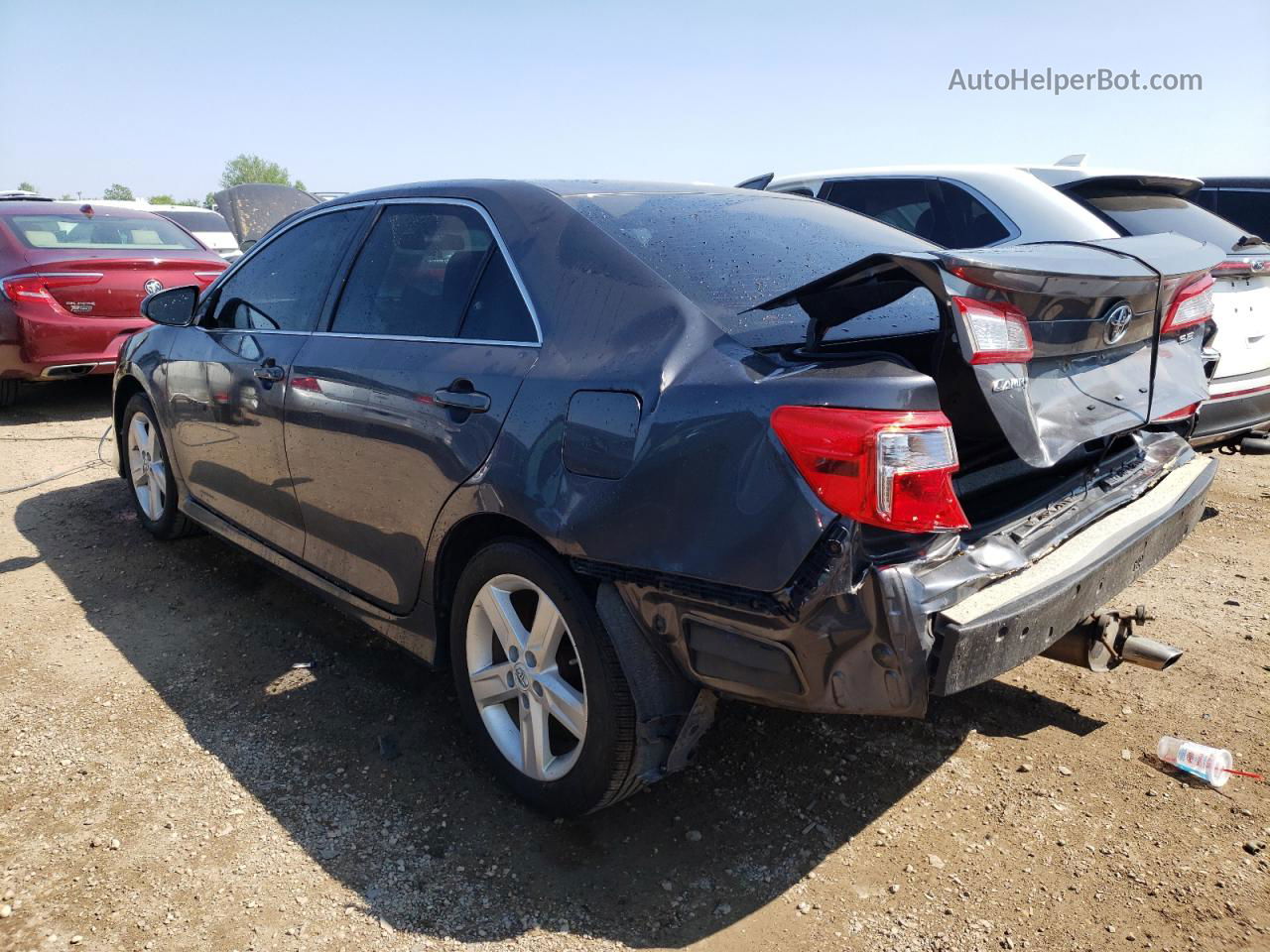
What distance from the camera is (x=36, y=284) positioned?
24.6 ft

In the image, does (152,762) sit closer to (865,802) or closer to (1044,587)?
(865,802)

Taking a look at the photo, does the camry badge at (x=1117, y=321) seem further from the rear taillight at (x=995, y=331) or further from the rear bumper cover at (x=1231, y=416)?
the rear bumper cover at (x=1231, y=416)

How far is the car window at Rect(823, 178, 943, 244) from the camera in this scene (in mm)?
5996

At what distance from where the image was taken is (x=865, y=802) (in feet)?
8.91

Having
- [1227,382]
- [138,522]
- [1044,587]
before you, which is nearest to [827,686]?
[1044,587]

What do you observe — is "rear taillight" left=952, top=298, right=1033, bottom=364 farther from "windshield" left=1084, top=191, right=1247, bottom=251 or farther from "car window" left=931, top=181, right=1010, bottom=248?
"windshield" left=1084, top=191, right=1247, bottom=251

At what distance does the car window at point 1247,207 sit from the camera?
24.8 ft

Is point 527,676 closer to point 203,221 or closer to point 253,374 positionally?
point 253,374

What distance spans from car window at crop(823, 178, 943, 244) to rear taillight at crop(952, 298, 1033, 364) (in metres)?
3.83

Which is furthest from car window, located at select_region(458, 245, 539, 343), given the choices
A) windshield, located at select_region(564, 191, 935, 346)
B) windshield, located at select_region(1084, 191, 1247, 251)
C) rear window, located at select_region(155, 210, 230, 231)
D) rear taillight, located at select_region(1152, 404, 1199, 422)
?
rear window, located at select_region(155, 210, 230, 231)

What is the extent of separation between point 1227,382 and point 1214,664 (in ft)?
5.73

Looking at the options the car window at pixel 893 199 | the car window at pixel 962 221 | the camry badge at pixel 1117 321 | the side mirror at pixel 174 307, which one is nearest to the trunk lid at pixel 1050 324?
the camry badge at pixel 1117 321

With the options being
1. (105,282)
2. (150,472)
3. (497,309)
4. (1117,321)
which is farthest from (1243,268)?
(105,282)

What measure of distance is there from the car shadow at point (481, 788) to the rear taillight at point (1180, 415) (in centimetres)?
101
